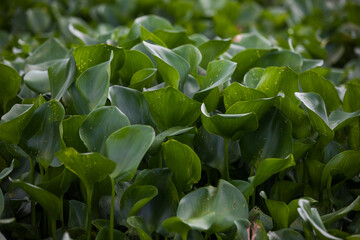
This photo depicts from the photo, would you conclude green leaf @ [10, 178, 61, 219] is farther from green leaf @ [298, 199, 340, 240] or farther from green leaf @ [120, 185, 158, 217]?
green leaf @ [298, 199, 340, 240]

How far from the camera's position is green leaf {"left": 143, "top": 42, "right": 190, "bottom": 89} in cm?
122

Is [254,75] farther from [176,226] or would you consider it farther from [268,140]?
[176,226]

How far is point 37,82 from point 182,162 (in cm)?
55

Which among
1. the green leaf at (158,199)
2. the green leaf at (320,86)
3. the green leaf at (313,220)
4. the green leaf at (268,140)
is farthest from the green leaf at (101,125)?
the green leaf at (320,86)

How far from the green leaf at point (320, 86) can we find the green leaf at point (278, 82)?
0.41 ft

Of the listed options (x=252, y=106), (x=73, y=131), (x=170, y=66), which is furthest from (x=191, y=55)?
(x=73, y=131)

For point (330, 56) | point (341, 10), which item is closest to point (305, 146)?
point (330, 56)

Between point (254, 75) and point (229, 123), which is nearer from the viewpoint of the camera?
point (229, 123)

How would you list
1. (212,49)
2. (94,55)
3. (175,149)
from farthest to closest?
(212,49) < (94,55) < (175,149)

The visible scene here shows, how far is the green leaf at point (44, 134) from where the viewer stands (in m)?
1.15

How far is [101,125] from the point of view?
112 cm

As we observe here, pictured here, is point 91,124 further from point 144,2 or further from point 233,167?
point 144,2

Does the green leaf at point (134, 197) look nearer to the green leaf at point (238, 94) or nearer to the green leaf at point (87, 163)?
the green leaf at point (87, 163)

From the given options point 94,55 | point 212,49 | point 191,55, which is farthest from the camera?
point 212,49
